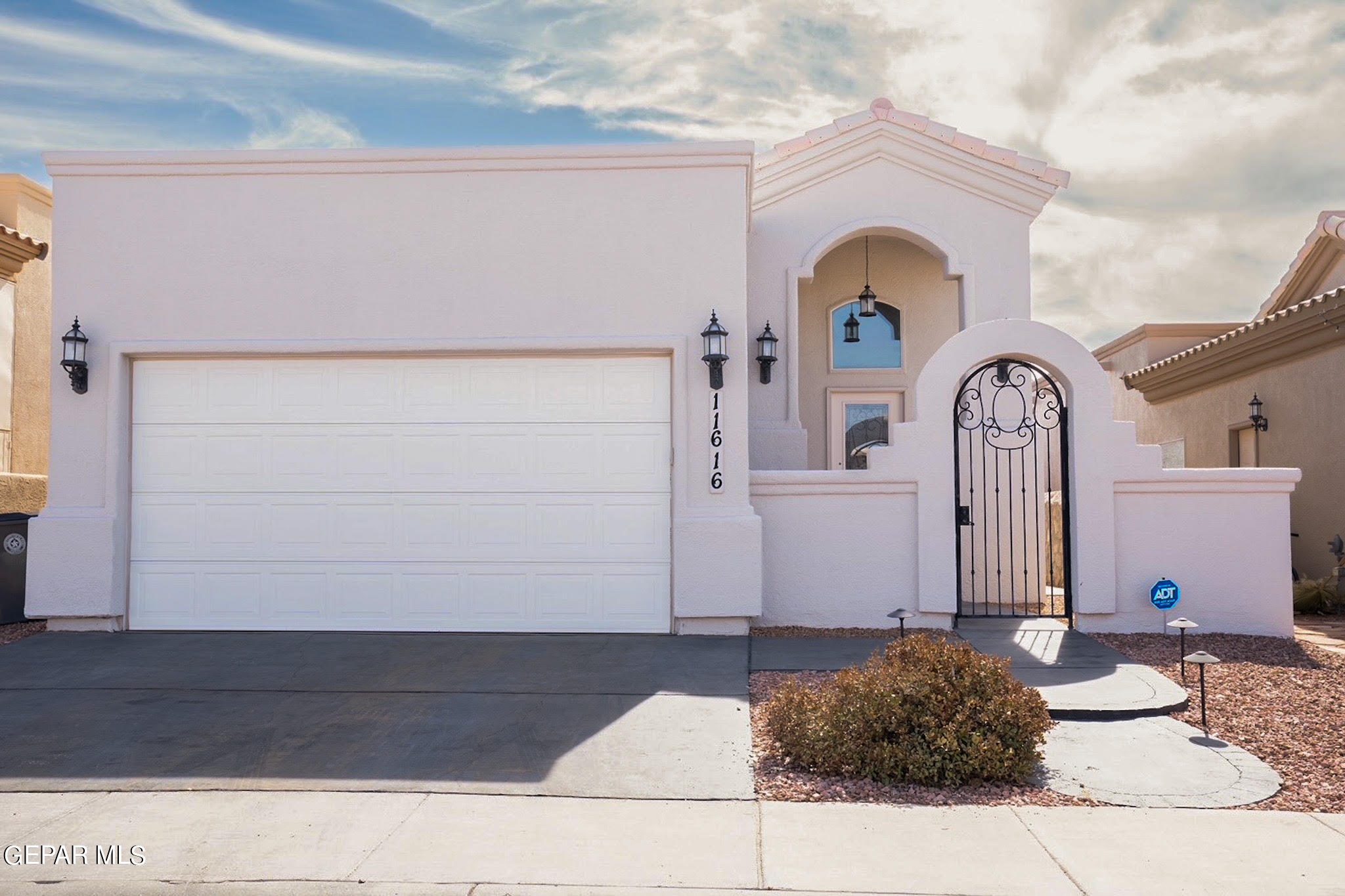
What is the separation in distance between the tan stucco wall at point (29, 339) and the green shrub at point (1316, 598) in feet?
53.9

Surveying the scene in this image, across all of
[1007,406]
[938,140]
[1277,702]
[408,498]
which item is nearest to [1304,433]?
[1007,406]

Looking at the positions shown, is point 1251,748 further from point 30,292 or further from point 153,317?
point 30,292

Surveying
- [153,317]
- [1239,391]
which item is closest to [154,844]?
[153,317]

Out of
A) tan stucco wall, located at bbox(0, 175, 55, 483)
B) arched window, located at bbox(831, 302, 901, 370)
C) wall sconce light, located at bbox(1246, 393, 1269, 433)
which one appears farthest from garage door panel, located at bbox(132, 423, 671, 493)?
wall sconce light, located at bbox(1246, 393, 1269, 433)

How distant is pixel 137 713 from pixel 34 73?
8.48 m

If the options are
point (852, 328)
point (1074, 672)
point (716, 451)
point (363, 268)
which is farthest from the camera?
point (852, 328)

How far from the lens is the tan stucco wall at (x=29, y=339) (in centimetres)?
1432

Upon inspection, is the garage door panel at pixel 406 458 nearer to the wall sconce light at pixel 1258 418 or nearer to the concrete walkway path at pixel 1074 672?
the concrete walkway path at pixel 1074 672

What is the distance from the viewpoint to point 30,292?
1477cm

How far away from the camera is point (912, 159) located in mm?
12141

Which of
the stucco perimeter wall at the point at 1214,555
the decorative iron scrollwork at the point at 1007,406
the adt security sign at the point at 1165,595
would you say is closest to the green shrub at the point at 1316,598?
the stucco perimeter wall at the point at 1214,555

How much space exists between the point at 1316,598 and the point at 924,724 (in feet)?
30.5

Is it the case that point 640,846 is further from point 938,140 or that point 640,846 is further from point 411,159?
point 938,140

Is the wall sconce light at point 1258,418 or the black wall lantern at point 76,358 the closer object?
the black wall lantern at point 76,358
